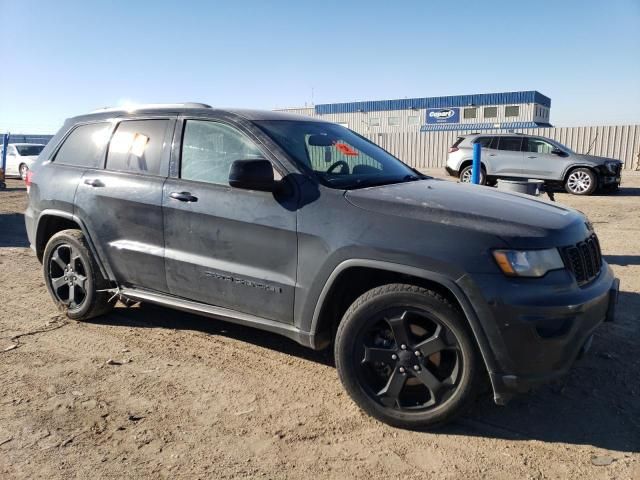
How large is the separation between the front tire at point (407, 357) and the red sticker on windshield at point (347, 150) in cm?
138

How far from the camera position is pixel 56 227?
486 centimetres

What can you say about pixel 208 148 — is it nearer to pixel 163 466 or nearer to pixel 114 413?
pixel 114 413

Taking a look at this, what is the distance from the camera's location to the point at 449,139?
2809 cm

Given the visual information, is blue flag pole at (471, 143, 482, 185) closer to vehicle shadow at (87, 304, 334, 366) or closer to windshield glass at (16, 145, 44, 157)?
vehicle shadow at (87, 304, 334, 366)

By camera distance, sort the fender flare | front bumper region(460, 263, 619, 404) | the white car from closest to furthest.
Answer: front bumper region(460, 263, 619, 404), the fender flare, the white car

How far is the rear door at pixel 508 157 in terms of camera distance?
51.0 ft

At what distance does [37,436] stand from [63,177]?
2.41 m

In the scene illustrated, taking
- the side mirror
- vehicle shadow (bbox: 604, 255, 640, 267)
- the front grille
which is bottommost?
vehicle shadow (bbox: 604, 255, 640, 267)

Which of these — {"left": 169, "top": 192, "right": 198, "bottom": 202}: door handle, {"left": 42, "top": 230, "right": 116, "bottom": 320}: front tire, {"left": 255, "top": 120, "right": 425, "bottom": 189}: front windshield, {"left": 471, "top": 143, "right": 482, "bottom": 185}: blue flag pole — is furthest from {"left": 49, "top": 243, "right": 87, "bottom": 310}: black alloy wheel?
{"left": 471, "top": 143, "right": 482, "bottom": 185}: blue flag pole

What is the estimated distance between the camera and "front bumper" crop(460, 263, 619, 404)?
8.71ft

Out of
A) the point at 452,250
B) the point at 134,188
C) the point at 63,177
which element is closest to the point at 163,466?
the point at 452,250

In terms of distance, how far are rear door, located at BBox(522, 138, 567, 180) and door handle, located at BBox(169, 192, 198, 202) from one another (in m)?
13.5

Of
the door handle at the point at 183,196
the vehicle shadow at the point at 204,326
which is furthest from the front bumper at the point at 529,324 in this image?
the door handle at the point at 183,196

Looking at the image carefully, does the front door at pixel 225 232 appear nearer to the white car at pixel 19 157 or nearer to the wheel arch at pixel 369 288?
the wheel arch at pixel 369 288
